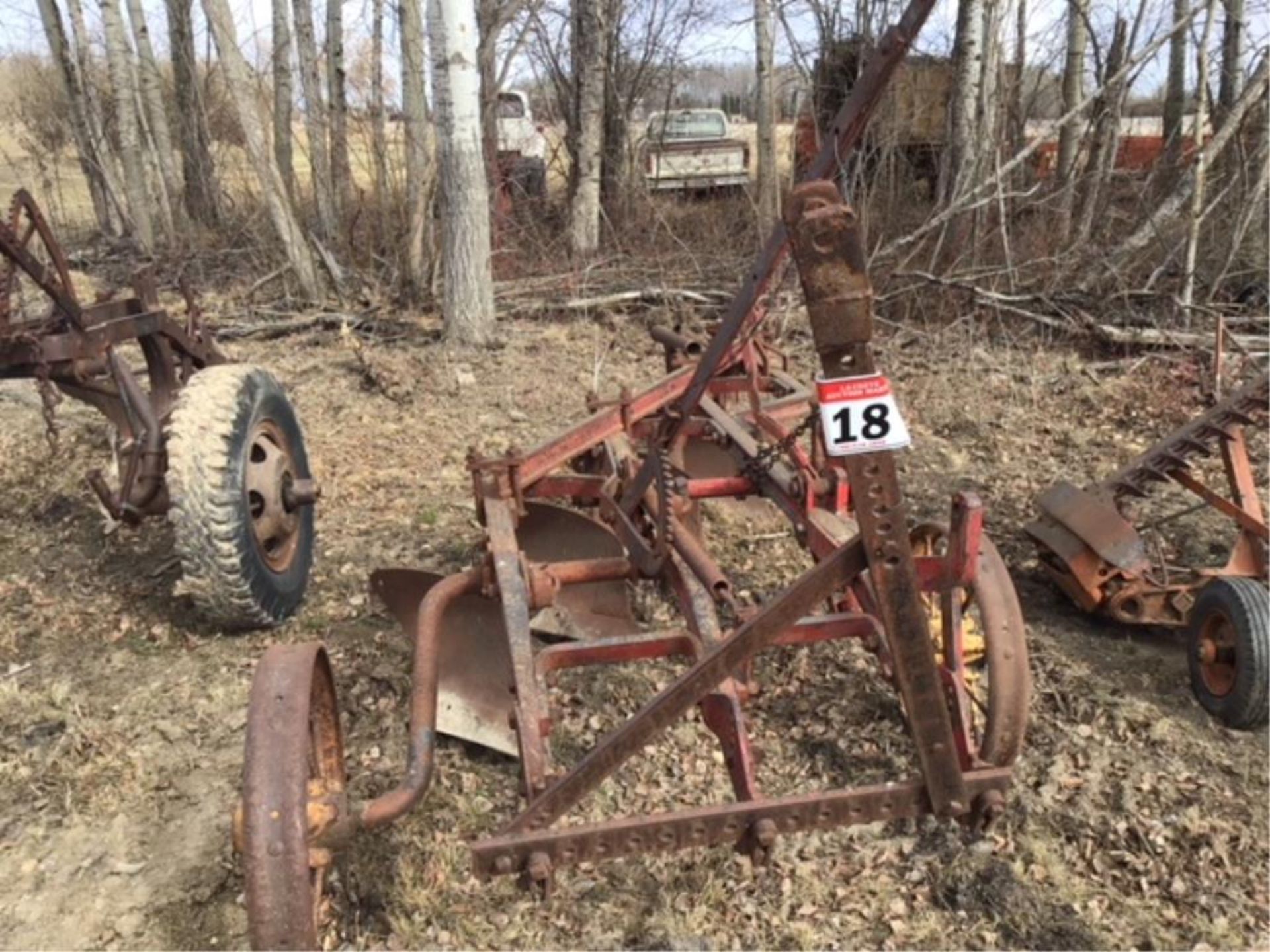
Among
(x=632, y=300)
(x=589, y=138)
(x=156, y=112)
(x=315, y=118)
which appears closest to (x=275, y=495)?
(x=632, y=300)

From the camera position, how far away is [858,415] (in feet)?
5.75

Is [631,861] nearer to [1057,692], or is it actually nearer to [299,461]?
[1057,692]

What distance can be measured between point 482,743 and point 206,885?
35.0 inches

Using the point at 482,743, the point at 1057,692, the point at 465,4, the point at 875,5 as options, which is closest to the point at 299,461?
the point at 482,743

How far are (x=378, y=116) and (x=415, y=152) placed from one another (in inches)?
54.2

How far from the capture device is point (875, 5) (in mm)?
10234

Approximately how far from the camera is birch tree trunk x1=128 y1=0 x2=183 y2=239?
1132 cm

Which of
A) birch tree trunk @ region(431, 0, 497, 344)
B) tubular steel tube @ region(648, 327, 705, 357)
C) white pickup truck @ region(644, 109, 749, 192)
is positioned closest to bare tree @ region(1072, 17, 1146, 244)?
white pickup truck @ region(644, 109, 749, 192)

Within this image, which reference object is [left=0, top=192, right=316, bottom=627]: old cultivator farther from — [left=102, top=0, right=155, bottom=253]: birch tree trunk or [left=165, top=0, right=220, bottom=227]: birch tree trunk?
[left=165, top=0, right=220, bottom=227]: birch tree trunk

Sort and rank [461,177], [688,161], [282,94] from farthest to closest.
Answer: [688,161], [282,94], [461,177]

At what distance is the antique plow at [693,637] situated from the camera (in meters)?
1.88

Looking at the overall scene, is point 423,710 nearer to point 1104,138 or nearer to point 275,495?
point 275,495

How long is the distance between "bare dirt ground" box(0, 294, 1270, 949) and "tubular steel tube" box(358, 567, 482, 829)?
0.58 meters

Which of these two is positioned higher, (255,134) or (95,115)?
(95,115)
